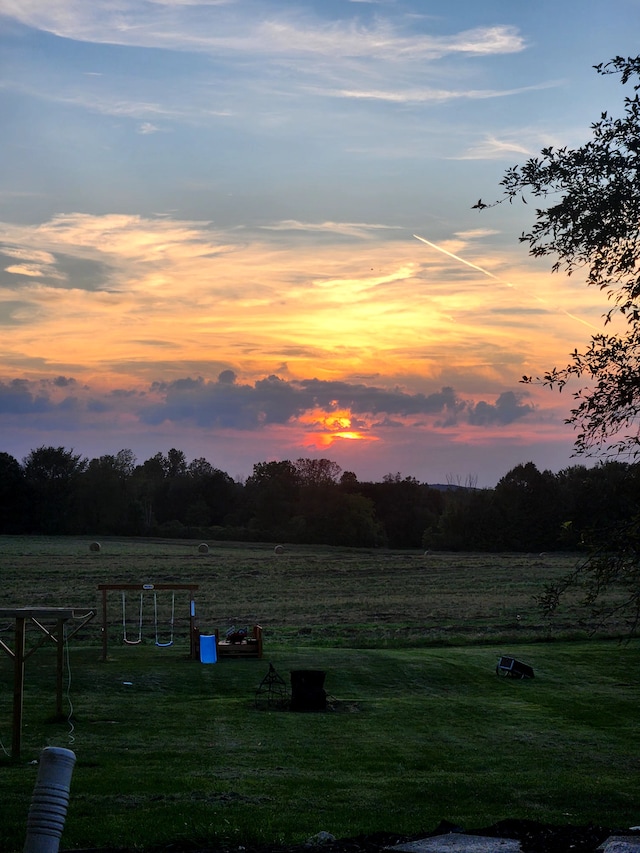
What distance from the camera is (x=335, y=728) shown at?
735 inches

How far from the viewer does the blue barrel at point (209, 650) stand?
27.6m

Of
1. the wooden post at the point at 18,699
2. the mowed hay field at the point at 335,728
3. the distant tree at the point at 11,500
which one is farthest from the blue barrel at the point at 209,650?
the distant tree at the point at 11,500

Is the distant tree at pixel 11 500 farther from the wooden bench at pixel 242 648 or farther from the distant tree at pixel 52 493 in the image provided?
the wooden bench at pixel 242 648

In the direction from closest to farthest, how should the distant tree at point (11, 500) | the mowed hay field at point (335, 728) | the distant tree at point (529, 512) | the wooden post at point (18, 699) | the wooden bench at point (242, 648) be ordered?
the mowed hay field at point (335, 728)
the wooden post at point (18, 699)
the wooden bench at point (242, 648)
the distant tree at point (529, 512)
the distant tree at point (11, 500)

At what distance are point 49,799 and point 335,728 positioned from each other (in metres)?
14.1

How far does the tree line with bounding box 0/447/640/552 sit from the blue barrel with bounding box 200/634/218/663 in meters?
62.0

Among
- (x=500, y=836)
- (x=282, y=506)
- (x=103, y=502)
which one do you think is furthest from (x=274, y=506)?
(x=500, y=836)

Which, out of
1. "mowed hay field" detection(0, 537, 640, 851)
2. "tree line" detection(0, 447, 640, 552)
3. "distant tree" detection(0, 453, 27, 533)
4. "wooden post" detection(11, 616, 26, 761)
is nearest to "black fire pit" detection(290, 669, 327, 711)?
"mowed hay field" detection(0, 537, 640, 851)

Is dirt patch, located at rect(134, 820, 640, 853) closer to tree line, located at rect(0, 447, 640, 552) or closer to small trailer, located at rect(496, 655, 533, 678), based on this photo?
small trailer, located at rect(496, 655, 533, 678)

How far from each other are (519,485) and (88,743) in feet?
315

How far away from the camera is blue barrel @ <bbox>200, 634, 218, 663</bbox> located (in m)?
27.6

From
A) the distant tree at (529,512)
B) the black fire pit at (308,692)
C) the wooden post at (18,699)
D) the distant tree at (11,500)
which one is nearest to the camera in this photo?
the wooden post at (18,699)

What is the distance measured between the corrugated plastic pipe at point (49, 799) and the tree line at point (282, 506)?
82.4m

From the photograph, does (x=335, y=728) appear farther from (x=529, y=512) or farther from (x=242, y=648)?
(x=529, y=512)
